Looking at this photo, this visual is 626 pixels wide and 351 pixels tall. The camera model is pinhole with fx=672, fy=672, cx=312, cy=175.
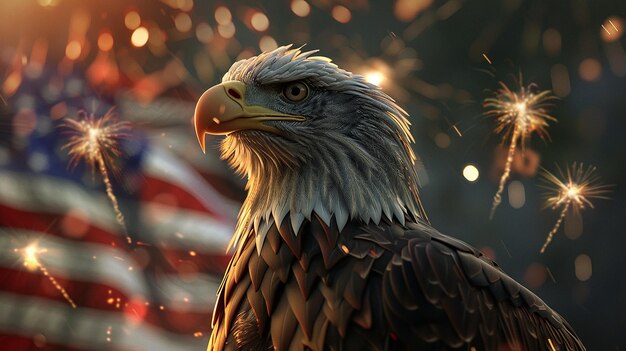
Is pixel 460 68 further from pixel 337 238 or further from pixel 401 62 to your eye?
pixel 337 238

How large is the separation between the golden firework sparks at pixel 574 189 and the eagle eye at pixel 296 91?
1.49m

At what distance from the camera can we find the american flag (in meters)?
2.45

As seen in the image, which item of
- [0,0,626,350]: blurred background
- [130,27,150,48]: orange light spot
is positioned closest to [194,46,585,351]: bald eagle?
[0,0,626,350]: blurred background

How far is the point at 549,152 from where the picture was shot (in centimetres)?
267

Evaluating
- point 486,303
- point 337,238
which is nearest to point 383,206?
point 337,238

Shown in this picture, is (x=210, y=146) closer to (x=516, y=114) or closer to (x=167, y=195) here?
(x=167, y=195)

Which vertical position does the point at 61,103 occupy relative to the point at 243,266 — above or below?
above

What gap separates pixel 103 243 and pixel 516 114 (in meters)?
1.61

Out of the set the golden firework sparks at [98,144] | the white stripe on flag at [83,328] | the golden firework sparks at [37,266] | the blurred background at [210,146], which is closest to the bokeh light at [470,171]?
the blurred background at [210,146]

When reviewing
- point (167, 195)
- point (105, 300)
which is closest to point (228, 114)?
point (167, 195)

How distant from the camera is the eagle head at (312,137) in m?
1.35

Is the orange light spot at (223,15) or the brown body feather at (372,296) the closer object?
the brown body feather at (372,296)

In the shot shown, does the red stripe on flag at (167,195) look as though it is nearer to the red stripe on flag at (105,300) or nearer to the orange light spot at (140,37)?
the red stripe on flag at (105,300)

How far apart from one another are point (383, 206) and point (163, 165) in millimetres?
1404
